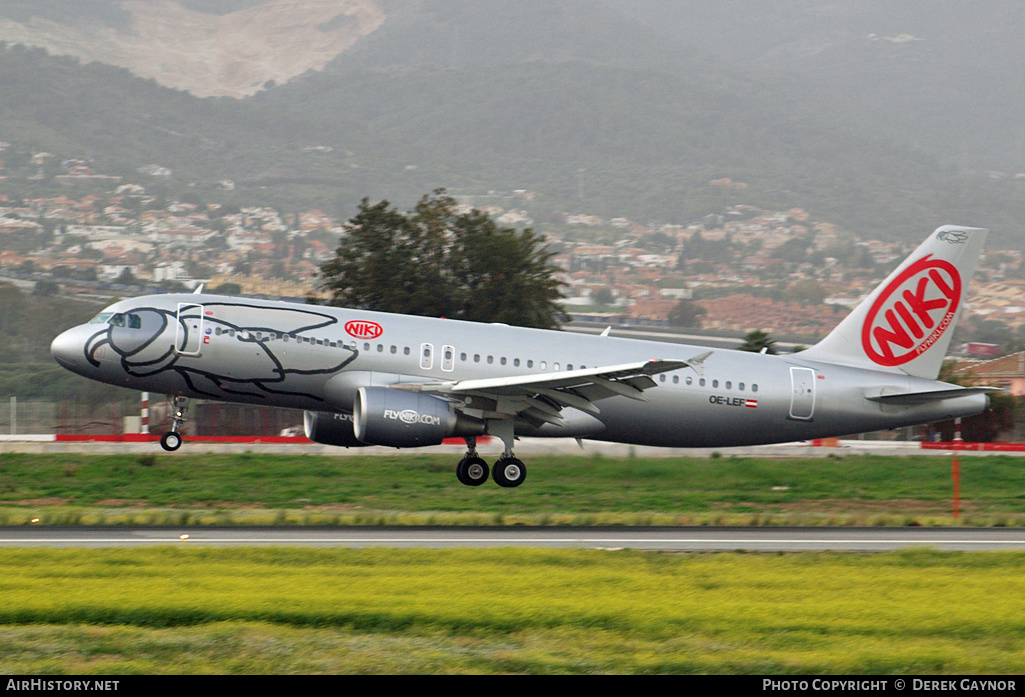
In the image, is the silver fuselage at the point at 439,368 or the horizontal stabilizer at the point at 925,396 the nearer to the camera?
the silver fuselage at the point at 439,368

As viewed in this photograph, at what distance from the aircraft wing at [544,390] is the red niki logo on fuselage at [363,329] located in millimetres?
1332

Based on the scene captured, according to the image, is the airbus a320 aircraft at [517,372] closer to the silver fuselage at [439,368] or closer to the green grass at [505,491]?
the silver fuselage at [439,368]

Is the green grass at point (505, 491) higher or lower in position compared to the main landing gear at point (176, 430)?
lower

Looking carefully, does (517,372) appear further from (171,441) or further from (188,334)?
(171,441)

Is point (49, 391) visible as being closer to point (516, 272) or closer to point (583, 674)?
point (516, 272)

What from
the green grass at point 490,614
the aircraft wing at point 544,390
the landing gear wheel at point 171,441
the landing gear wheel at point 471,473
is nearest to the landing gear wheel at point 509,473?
the landing gear wheel at point 471,473

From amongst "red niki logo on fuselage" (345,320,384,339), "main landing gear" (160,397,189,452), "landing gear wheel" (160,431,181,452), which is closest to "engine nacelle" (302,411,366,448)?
"red niki logo on fuselage" (345,320,384,339)

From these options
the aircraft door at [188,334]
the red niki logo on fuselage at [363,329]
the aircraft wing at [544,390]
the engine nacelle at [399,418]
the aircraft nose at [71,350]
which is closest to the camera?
the engine nacelle at [399,418]

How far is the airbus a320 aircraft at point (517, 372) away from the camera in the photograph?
85.8 ft

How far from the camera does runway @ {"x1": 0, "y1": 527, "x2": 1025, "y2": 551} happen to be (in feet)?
68.0

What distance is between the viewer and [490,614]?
1368cm

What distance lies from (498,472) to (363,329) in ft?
15.4

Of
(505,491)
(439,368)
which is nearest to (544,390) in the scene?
(439,368)
